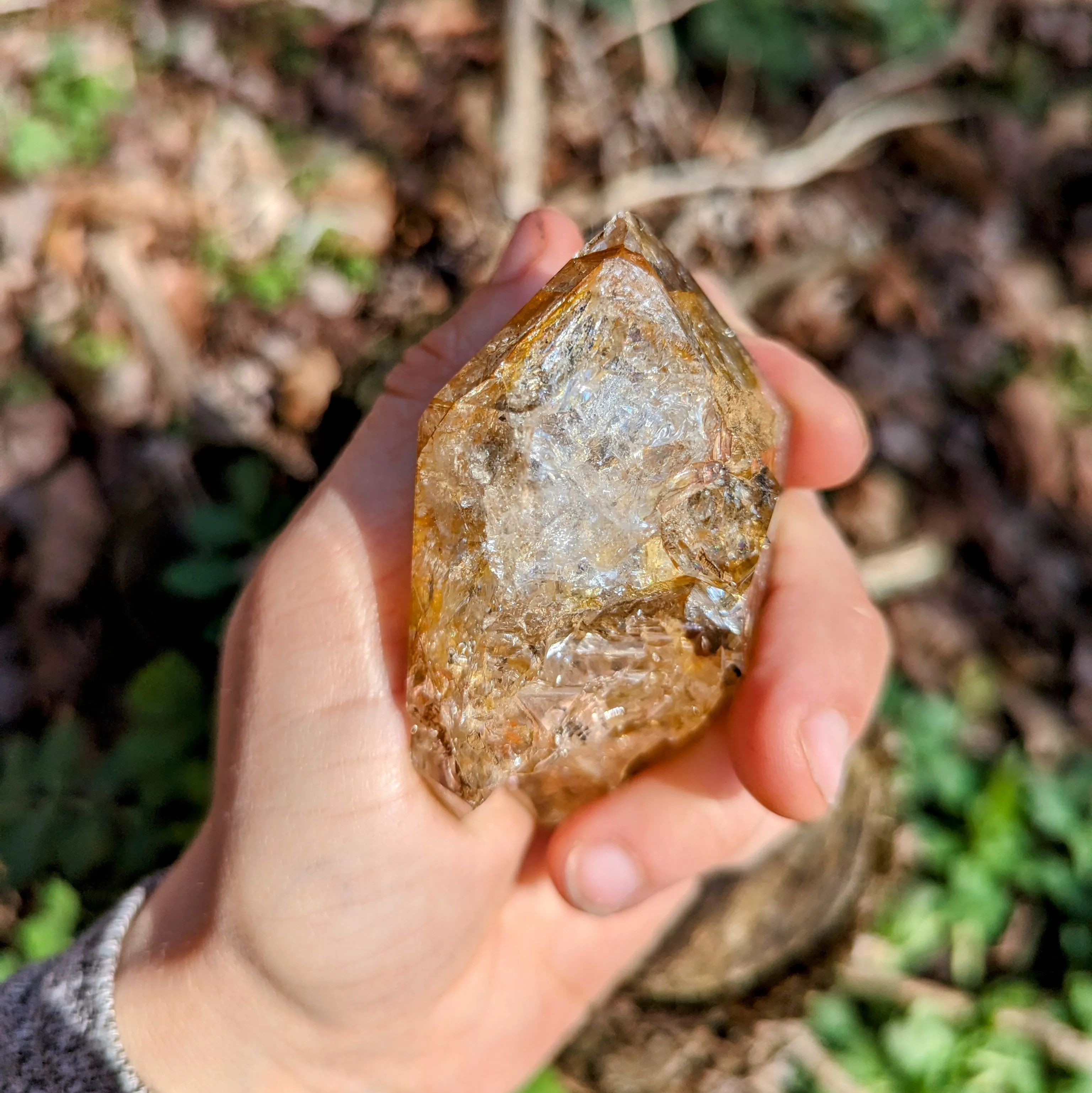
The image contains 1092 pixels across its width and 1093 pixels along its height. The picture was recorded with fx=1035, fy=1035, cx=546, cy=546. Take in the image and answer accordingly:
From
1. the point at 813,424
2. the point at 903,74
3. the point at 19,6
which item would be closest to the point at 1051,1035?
the point at 813,424

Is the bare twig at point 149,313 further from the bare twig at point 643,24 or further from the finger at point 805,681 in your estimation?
the finger at point 805,681

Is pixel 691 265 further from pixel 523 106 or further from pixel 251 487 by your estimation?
pixel 251 487

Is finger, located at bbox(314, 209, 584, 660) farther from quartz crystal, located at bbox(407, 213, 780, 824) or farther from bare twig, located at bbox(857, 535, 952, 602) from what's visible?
bare twig, located at bbox(857, 535, 952, 602)

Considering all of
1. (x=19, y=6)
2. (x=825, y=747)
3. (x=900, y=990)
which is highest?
(x=19, y=6)

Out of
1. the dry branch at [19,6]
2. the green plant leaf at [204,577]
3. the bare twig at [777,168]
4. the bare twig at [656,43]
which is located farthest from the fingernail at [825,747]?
the dry branch at [19,6]

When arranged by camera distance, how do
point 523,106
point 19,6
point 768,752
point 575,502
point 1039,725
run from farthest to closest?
point 523,106
point 19,6
point 1039,725
point 768,752
point 575,502

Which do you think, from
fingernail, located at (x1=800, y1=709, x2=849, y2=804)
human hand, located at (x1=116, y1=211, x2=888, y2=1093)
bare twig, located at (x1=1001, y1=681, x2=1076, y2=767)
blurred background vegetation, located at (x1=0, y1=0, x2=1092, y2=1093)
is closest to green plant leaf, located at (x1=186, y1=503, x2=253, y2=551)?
blurred background vegetation, located at (x1=0, y1=0, x2=1092, y2=1093)
